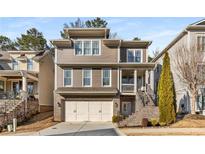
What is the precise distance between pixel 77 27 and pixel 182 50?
23.1ft

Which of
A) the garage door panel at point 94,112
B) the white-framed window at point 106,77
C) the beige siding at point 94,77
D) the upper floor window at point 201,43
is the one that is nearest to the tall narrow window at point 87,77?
the beige siding at point 94,77

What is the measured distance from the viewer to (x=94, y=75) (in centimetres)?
2411

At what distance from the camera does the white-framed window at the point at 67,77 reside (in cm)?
2423

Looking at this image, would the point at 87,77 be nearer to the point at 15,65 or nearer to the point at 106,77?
the point at 106,77

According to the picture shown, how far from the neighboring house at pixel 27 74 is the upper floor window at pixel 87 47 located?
13.9ft

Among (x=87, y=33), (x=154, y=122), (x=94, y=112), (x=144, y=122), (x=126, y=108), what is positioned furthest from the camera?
(x=87, y=33)

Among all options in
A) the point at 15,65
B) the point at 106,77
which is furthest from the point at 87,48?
the point at 15,65

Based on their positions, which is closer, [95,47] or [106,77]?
[106,77]

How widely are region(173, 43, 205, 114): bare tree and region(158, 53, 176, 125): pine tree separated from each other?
1.70 m

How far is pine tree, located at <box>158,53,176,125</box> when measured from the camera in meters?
18.9

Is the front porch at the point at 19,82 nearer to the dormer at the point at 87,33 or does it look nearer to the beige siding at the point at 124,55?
the dormer at the point at 87,33

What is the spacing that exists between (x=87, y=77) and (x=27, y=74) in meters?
4.92
